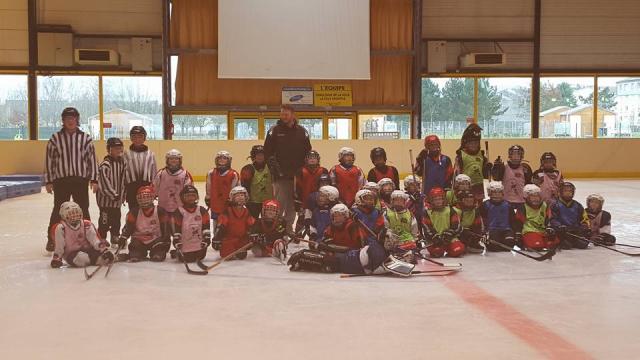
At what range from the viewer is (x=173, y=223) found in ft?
22.7

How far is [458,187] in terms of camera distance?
757 centimetres

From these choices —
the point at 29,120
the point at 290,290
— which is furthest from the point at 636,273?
the point at 29,120

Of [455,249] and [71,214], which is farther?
[455,249]

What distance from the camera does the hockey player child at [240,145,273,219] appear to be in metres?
7.92

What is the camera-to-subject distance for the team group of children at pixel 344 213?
21.3 ft

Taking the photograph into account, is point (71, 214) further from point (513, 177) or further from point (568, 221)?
point (568, 221)

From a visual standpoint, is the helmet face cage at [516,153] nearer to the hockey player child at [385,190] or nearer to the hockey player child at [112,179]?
the hockey player child at [385,190]

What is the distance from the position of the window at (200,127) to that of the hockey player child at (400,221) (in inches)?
519

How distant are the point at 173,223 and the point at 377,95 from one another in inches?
534

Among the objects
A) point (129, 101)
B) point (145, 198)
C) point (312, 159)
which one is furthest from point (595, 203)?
point (129, 101)

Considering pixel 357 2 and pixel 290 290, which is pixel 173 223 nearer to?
pixel 290 290

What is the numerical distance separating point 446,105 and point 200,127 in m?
7.24

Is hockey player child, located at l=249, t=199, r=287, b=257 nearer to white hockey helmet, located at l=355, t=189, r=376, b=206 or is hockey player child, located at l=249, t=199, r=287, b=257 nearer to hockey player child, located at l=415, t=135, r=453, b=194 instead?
white hockey helmet, located at l=355, t=189, r=376, b=206

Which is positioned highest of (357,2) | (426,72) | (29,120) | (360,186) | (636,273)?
(357,2)
